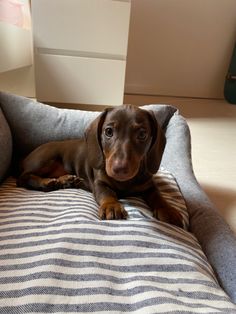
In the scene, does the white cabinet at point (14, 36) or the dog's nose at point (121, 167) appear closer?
the dog's nose at point (121, 167)

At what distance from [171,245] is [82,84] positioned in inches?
68.0

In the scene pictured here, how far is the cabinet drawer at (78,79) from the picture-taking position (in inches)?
87.4

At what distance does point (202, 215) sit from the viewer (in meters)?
0.98

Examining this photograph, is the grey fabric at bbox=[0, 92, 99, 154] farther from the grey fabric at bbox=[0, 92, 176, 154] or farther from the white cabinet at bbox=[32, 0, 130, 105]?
the white cabinet at bbox=[32, 0, 130, 105]

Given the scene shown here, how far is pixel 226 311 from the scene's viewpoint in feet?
2.02

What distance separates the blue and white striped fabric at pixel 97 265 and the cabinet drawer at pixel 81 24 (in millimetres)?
1539

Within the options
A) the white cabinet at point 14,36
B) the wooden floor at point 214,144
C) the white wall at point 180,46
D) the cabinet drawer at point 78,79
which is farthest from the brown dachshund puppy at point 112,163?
the white wall at point 180,46

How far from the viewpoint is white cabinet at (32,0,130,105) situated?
2.09 meters

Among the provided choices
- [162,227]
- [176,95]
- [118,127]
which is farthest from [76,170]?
[176,95]

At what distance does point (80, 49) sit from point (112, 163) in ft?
5.09

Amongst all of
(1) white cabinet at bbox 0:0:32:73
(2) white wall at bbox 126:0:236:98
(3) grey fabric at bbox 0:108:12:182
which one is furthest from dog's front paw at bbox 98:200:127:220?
(2) white wall at bbox 126:0:236:98

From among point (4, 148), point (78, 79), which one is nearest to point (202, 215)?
point (4, 148)

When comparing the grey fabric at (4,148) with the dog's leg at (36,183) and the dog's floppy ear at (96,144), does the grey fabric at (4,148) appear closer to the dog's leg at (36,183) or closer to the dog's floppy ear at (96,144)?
the dog's leg at (36,183)

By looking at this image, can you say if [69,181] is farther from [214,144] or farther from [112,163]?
[214,144]
